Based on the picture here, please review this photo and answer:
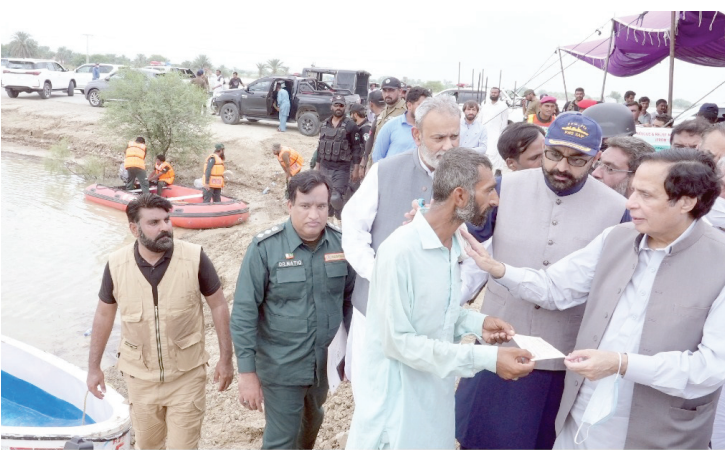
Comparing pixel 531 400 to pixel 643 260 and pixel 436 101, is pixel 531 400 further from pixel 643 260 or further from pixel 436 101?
pixel 436 101

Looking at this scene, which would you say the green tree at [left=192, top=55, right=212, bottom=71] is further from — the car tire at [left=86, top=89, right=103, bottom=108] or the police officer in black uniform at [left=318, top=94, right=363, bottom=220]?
the police officer in black uniform at [left=318, top=94, right=363, bottom=220]

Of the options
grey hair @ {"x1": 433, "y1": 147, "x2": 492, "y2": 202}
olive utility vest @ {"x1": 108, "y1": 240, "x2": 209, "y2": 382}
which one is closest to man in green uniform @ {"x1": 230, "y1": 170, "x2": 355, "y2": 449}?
olive utility vest @ {"x1": 108, "y1": 240, "x2": 209, "y2": 382}

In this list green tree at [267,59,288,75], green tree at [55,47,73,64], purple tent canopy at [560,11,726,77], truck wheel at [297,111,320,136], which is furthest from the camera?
green tree at [55,47,73,64]

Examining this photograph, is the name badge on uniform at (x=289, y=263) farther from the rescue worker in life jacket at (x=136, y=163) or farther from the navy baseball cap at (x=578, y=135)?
the rescue worker in life jacket at (x=136, y=163)

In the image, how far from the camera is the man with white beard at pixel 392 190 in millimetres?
3000

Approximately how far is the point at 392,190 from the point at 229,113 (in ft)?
56.2

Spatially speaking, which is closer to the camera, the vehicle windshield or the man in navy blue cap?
the man in navy blue cap

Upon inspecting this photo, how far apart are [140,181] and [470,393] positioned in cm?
1226

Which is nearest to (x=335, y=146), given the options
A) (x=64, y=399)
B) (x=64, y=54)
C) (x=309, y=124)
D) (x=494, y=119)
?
(x=494, y=119)

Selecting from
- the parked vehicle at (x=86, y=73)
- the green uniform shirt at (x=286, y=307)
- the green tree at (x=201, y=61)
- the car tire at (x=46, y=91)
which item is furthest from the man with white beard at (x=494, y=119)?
the green tree at (x=201, y=61)

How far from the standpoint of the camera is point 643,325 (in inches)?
85.6

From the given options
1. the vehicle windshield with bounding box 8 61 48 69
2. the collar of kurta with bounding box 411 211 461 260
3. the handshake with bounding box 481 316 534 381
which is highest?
the vehicle windshield with bounding box 8 61 48 69

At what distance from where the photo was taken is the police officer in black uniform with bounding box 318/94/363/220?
27.8 feet

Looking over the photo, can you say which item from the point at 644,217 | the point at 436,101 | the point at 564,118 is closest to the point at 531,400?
the point at 644,217
